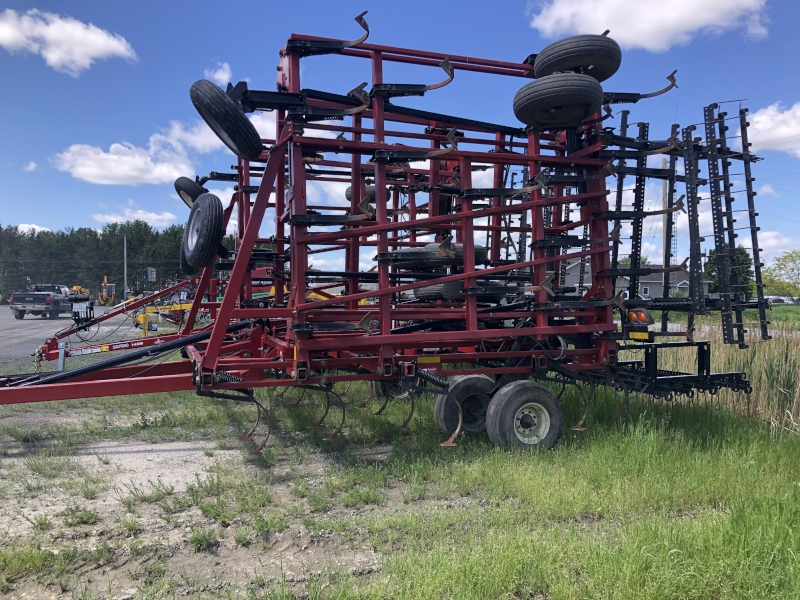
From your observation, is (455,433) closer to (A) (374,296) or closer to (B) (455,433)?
(B) (455,433)

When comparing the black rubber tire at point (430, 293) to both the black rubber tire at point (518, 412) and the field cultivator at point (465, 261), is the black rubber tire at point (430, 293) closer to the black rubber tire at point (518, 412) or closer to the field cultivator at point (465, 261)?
the field cultivator at point (465, 261)

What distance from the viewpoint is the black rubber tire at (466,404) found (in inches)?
260

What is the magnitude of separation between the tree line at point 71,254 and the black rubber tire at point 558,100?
71803 millimetres

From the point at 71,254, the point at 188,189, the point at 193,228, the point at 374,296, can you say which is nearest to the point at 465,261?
the point at 374,296

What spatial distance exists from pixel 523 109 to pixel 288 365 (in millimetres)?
3479

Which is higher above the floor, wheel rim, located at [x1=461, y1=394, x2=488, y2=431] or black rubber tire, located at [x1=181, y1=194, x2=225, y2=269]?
black rubber tire, located at [x1=181, y1=194, x2=225, y2=269]

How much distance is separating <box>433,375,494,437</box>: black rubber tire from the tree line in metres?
71.2

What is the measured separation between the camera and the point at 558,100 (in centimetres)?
572

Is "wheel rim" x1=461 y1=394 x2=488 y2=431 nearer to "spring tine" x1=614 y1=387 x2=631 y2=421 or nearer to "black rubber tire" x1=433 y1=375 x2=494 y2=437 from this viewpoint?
"black rubber tire" x1=433 y1=375 x2=494 y2=437

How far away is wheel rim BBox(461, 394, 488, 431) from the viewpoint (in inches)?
267

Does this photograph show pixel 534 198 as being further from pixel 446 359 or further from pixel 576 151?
pixel 446 359

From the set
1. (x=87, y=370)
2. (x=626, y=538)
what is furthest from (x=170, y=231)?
(x=626, y=538)

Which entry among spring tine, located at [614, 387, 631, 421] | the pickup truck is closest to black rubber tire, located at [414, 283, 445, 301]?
Result: spring tine, located at [614, 387, 631, 421]

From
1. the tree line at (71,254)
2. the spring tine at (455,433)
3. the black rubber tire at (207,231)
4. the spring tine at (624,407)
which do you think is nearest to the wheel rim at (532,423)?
the spring tine at (455,433)
